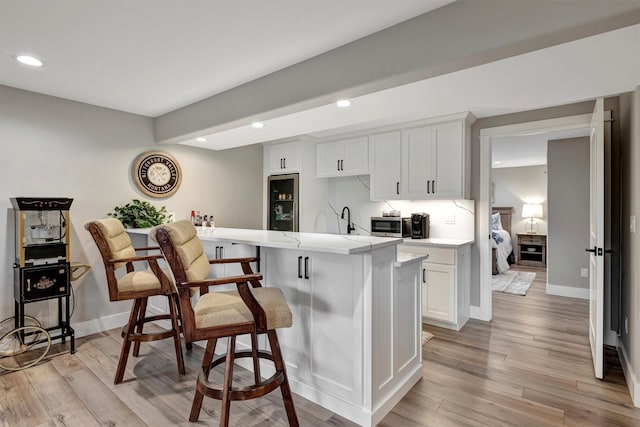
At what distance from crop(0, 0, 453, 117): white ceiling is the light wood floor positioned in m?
2.31

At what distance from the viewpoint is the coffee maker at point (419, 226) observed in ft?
13.1

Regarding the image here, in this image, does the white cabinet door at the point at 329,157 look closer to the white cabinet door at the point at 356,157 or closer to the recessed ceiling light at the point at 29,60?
the white cabinet door at the point at 356,157

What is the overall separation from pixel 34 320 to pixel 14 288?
0.33 m

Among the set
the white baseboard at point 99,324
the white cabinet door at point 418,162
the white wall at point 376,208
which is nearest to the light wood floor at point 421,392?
the white baseboard at point 99,324

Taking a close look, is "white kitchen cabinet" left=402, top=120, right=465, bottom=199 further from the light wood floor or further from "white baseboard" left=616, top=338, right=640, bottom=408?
"white baseboard" left=616, top=338, right=640, bottom=408

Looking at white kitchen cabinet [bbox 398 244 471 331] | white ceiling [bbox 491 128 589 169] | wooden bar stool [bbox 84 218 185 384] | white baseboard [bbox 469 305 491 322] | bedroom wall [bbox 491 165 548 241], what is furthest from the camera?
bedroom wall [bbox 491 165 548 241]

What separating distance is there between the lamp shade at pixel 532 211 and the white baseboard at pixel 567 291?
10.1 ft

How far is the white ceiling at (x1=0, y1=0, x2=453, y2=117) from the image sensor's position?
5.66ft

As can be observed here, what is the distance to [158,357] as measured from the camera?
2750mm

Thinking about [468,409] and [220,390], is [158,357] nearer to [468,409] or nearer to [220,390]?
[220,390]

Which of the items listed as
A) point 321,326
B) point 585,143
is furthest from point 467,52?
point 585,143

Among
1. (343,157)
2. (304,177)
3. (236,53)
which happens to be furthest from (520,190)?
(236,53)

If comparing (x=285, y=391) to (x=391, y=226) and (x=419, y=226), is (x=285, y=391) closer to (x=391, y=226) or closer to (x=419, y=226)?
(x=419, y=226)

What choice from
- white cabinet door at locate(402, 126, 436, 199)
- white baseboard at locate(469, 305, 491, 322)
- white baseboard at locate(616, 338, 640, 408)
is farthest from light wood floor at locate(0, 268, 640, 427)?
white cabinet door at locate(402, 126, 436, 199)
